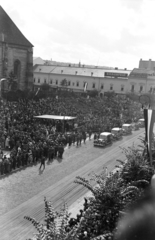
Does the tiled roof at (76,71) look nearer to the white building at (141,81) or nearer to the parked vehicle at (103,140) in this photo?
the white building at (141,81)

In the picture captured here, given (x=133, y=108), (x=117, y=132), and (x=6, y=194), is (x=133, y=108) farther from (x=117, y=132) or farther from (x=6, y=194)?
(x=6, y=194)

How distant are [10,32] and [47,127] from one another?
111ft

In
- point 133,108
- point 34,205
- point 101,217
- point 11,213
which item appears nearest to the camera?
point 101,217

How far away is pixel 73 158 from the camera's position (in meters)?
23.2

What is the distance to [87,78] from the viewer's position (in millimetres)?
77375

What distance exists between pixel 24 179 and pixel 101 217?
8.60m

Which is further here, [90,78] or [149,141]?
[90,78]

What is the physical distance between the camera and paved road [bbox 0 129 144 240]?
11.9m

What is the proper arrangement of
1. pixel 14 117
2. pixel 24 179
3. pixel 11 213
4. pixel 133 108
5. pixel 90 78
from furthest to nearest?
1. pixel 90 78
2. pixel 133 108
3. pixel 14 117
4. pixel 24 179
5. pixel 11 213

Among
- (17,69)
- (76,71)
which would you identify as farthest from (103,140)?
(76,71)

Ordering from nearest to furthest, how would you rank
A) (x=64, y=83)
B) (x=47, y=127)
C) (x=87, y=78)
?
1. (x=47, y=127)
2. (x=64, y=83)
3. (x=87, y=78)

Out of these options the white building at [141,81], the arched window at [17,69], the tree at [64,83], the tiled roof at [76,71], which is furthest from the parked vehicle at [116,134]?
the tiled roof at [76,71]

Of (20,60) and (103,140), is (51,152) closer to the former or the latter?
(103,140)

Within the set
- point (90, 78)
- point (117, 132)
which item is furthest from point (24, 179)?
point (90, 78)
